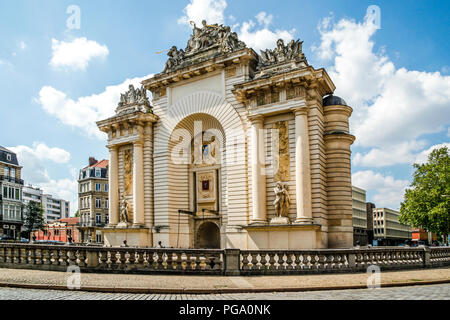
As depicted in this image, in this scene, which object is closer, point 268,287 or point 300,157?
point 268,287

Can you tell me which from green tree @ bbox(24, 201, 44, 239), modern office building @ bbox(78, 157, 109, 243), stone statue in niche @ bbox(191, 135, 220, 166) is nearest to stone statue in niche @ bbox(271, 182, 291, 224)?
stone statue in niche @ bbox(191, 135, 220, 166)

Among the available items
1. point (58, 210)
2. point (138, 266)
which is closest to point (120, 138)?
point (138, 266)

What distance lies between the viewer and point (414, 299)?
A: 11203 millimetres

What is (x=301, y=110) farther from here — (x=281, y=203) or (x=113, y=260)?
(x=113, y=260)

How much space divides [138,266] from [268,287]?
6.29 metres

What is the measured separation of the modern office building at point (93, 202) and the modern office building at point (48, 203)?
72.7m

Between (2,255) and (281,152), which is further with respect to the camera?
(281,152)

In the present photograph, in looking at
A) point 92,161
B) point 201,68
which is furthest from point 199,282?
point 92,161

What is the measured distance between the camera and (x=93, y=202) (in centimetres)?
7438

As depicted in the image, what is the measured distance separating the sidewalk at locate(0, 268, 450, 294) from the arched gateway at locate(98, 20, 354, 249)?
11.1 meters

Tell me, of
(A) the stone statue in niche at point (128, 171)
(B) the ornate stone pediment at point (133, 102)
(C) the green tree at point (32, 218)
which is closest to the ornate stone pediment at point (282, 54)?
(B) the ornate stone pediment at point (133, 102)

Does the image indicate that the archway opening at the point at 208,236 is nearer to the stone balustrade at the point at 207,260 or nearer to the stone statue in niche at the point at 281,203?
the stone statue in niche at the point at 281,203

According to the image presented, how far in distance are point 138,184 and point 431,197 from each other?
116ft
